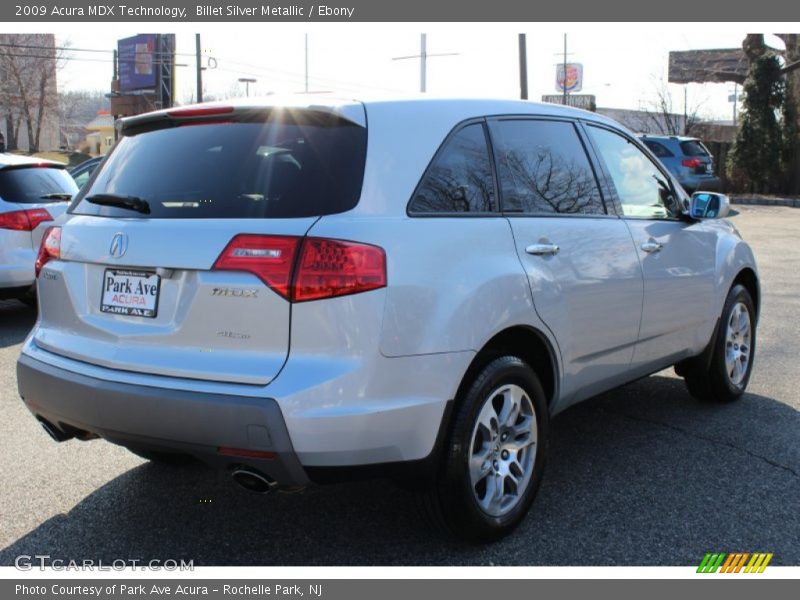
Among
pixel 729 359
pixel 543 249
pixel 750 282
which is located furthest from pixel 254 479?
pixel 750 282

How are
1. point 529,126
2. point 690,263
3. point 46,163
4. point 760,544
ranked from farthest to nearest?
point 46,163 < point 690,263 < point 529,126 < point 760,544

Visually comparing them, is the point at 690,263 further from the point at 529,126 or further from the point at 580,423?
Answer: the point at 529,126

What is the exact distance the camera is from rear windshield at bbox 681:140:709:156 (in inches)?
849

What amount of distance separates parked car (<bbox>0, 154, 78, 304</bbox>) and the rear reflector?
18.8 feet

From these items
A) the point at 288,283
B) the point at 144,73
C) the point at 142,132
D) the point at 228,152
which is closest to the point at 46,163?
the point at 142,132

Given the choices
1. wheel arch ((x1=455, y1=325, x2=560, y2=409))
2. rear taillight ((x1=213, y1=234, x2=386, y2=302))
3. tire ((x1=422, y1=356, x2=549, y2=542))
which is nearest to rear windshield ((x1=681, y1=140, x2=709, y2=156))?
wheel arch ((x1=455, y1=325, x2=560, y2=409))

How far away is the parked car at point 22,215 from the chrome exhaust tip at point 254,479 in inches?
222

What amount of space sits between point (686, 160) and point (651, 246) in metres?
18.0

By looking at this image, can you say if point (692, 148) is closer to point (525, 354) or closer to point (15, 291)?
point (15, 291)

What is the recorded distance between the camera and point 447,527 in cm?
335

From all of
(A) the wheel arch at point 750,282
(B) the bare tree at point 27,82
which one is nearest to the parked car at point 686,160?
(A) the wheel arch at point 750,282

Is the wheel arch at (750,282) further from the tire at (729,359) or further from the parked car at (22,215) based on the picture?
the parked car at (22,215)

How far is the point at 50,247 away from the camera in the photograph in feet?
11.9

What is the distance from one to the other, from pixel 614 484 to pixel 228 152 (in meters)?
2.40
